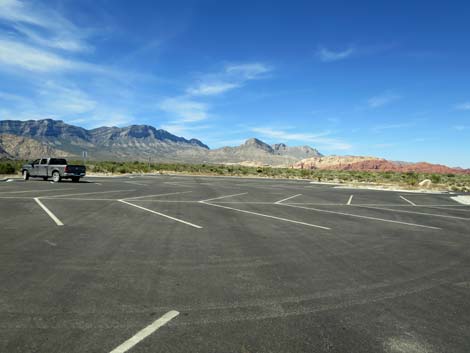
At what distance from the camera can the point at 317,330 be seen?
4043mm

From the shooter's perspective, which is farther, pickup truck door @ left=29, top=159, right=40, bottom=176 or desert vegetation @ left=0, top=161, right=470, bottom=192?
desert vegetation @ left=0, top=161, right=470, bottom=192

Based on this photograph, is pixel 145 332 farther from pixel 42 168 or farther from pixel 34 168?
pixel 34 168

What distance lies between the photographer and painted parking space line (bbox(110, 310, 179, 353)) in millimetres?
3552

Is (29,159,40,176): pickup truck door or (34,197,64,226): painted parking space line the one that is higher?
(29,159,40,176): pickup truck door

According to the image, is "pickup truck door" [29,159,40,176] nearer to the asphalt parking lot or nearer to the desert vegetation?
the desert vegetation

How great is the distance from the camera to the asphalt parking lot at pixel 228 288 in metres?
3.81

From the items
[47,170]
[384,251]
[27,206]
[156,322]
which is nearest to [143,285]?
[156,322]

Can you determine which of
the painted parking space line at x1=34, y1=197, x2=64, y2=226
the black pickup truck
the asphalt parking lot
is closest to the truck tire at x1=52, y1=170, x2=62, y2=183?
the black pickup truck

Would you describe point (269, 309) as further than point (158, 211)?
No

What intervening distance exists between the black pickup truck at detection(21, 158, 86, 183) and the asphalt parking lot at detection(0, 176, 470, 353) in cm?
1975

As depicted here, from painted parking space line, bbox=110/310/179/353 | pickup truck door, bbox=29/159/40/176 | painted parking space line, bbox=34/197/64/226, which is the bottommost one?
painted parking space line, bbox=34/197/64/226

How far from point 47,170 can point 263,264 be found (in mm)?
28023

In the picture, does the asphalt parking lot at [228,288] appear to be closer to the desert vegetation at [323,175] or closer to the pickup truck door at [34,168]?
the pickup truck door at [34,168]

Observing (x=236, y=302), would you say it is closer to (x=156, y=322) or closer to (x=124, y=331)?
(x=156, y=322)
